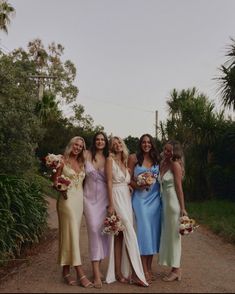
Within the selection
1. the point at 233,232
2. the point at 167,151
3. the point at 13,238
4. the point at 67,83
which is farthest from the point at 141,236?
the point at 67,83

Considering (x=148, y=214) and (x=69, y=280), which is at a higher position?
(x=148, y=214)

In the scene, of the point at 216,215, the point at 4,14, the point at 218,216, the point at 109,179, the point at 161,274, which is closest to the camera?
the point at 109,179

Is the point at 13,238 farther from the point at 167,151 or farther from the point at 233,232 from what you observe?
the point at 233,232

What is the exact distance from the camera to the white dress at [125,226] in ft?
20.7

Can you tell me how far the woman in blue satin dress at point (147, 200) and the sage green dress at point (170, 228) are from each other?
0.39 feet

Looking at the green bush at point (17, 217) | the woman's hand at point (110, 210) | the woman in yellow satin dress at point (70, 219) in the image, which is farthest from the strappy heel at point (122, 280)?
the green bush at point (17, 217)

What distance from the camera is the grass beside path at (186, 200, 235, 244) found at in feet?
38.3

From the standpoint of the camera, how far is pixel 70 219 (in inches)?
247

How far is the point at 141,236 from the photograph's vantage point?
6.54 m

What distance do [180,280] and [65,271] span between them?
5.53 feet

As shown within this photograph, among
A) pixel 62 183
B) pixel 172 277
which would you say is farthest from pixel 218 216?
pixel 62 183

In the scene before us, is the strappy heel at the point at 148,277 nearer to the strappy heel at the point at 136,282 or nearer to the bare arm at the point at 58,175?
the strappy heel at the point at 136,282

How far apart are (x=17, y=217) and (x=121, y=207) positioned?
9.82ft

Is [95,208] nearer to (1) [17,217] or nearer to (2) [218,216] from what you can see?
(1) [17,217]
